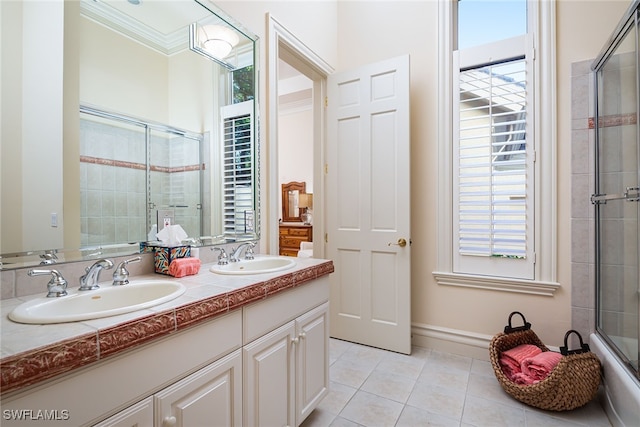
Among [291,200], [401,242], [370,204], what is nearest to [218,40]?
[370,204]

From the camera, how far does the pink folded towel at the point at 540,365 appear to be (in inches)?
70.6

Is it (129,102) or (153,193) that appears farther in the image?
(153,193)

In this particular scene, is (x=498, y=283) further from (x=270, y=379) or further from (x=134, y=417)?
(x=134, y=417)

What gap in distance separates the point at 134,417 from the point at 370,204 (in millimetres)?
2088

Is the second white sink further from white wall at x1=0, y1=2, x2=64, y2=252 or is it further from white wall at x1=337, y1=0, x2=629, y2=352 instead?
white wall at x1=337, y1=0, x2=629, y2=352

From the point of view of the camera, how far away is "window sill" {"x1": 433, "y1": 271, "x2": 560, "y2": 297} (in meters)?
2.17

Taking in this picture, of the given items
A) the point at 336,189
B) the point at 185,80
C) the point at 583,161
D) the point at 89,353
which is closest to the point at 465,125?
the point at 583,161

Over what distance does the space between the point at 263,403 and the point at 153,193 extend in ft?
3.31

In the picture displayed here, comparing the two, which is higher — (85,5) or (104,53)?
(85,5)

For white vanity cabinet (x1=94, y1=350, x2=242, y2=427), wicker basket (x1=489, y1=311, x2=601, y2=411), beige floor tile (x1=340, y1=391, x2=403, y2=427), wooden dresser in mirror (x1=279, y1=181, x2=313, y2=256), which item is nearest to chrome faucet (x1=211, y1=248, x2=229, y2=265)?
white vanity cabinet (x1=94, y1=350, x2=242, y2=427)

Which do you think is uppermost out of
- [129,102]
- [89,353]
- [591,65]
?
[591,65]

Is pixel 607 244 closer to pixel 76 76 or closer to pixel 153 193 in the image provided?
pixel 153 193

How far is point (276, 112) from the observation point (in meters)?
2.06

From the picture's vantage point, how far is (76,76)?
1.17m
